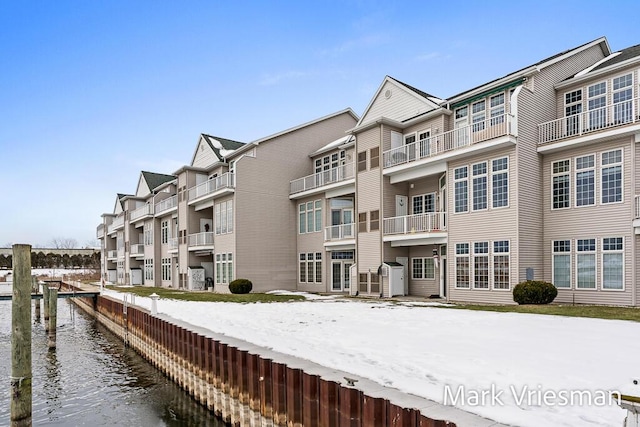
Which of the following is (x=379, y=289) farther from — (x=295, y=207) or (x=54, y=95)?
(x=54, y=95)

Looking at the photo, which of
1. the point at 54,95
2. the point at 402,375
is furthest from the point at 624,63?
the point at 54,95

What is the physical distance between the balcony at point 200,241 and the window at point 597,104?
965 inches

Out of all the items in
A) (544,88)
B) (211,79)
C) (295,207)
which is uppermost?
(211,79)

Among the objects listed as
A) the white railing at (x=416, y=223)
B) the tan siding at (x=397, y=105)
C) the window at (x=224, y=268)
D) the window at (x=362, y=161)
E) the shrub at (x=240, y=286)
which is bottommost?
the shrub at (x=240, y=286)

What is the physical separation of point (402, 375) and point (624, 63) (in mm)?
16985

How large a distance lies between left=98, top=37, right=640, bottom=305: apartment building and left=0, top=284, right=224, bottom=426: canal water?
12.5m

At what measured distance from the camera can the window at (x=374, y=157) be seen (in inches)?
934

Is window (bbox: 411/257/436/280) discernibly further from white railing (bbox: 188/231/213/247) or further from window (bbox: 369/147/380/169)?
white railing (bbox: 188/231/213/247)

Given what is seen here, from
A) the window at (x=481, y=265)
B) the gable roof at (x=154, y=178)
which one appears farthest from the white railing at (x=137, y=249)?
the window at (x=481, y=265)

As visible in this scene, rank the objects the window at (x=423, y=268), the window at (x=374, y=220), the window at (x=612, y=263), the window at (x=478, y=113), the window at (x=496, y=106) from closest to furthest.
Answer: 1. the window at (x=612, y=263)
2. the window at (x=496, y=106)
3. the window at (x=478, y=113)
4. the window at (x=423, y=268)
5. the window at (x=374, y=220)

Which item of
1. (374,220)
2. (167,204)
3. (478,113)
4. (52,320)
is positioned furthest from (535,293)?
(167,204)

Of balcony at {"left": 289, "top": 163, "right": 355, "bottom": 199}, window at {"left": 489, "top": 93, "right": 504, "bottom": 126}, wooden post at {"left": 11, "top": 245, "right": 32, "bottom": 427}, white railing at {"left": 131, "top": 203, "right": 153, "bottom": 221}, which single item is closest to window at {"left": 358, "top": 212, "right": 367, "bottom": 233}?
balcony at {"left": 289, "top": 163, "right": 355, "bottom": 199}

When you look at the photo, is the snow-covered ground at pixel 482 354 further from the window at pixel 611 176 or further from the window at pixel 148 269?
the window at pixel 148 269

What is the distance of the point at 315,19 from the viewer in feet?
66.8
